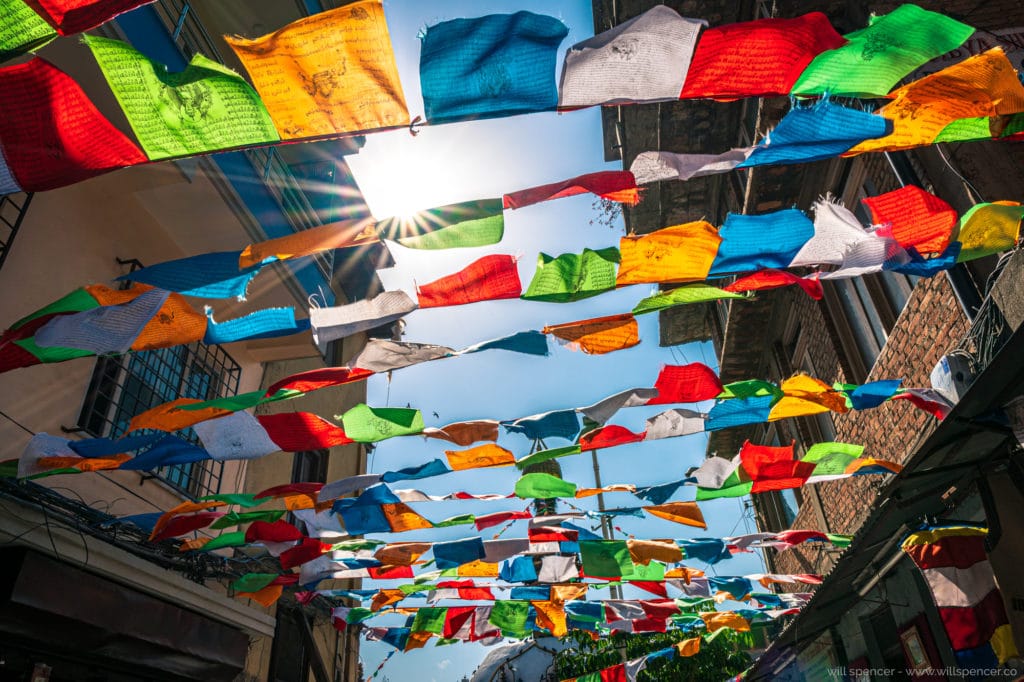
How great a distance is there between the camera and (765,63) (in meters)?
3.42

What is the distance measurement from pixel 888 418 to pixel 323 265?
35.0ft

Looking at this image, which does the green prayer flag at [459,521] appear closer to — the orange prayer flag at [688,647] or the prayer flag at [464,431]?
the prayer flag at [464,431]

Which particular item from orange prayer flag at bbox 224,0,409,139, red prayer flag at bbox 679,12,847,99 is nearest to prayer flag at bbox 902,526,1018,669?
red prayer flag at bbox 679,12,847,99

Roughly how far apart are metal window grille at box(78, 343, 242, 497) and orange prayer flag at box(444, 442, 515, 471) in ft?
10.1

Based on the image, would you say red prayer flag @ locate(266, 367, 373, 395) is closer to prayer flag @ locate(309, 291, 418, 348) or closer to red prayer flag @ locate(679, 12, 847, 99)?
prayer flag @ locate(309, 291, 418, 348)

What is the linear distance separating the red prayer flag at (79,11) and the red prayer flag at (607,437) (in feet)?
15.4

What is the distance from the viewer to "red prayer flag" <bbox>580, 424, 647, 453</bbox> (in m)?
6.07

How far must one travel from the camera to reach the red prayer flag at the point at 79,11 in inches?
107

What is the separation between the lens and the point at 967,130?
13.4 feet

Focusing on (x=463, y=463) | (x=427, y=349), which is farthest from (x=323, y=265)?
(x=427, y=349)

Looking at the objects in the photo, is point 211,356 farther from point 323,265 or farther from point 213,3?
point 213,3

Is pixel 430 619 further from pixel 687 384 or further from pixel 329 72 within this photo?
pixel 329 72

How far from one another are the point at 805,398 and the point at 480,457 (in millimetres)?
3070

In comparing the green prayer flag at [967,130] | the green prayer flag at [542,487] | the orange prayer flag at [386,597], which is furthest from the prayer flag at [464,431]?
the orange prayer flag at [386,597]
